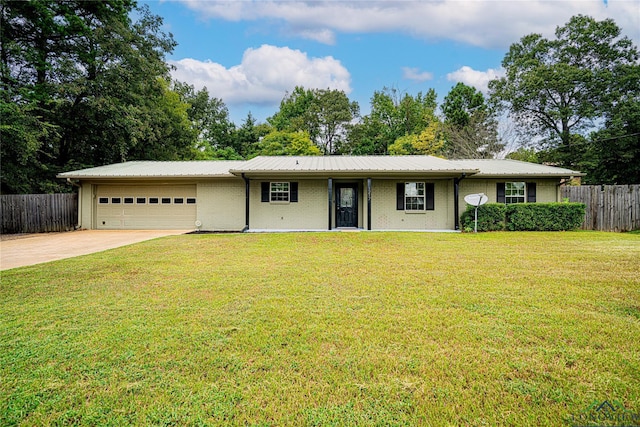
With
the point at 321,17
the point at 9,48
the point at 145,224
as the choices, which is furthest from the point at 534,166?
the point at 9,48

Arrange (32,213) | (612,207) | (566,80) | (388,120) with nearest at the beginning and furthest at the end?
(612,207)
(32,213)
(566,80)
(388,120)

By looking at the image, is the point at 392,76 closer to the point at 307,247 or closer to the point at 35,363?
the point at 307,247

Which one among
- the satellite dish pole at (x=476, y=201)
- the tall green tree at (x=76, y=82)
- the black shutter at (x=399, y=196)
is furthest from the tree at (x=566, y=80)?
the tall green tree at (x=76, y=82)

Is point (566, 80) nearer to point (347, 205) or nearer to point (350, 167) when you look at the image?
point (350, 167)

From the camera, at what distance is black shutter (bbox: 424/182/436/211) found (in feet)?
43.9

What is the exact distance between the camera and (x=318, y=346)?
2.70 metres

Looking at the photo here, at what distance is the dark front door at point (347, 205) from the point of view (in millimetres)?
13656

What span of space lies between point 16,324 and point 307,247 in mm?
5870

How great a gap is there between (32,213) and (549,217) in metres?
21.1

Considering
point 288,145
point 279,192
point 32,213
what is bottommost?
point 32,213

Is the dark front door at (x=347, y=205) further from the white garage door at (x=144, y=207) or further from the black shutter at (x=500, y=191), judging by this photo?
the white garage door at (x=144, y=207)

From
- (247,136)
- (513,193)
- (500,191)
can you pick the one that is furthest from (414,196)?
(247,136)

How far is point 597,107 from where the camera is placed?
21.5 metres

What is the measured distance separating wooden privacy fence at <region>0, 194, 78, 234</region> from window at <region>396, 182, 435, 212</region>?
48.3ft
